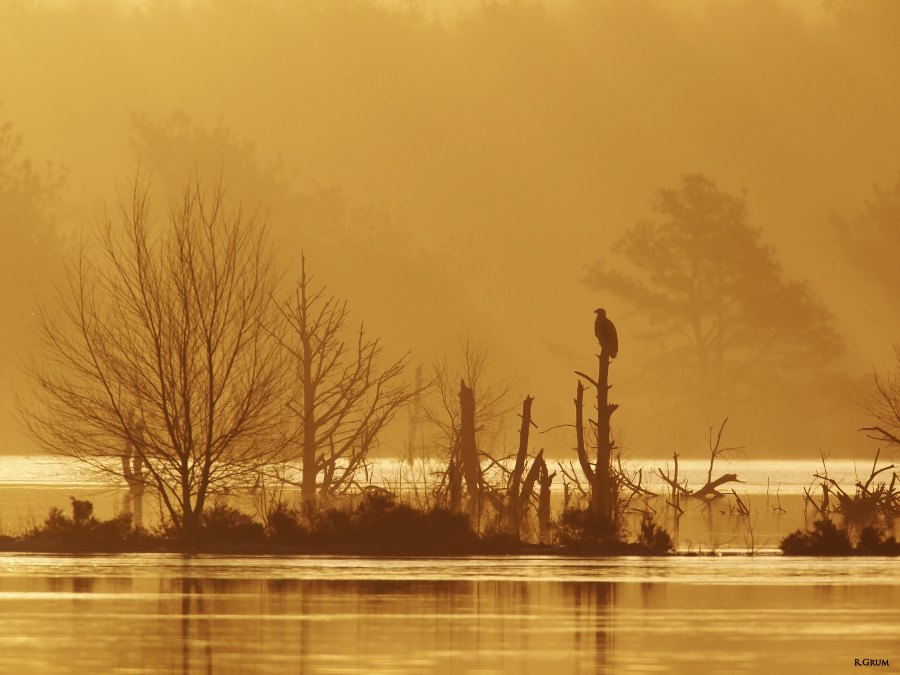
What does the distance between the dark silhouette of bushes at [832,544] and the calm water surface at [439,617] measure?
3499 millimetres

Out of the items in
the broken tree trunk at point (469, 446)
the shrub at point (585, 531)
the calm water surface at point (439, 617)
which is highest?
the broken tree trunk at point (469, 446)

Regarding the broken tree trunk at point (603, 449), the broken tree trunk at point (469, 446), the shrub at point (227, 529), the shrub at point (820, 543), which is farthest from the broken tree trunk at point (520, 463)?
the shrub at point (227, 529)

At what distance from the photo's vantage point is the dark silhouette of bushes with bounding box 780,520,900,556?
32125mm

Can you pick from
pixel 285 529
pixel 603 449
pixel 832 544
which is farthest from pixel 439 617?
pixel 603 449

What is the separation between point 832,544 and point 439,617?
14529 mm

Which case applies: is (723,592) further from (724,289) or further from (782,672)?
(724,289)

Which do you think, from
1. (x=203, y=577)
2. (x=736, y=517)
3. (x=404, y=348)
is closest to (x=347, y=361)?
(x=404, y=348)

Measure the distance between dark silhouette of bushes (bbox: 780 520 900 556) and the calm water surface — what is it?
3499 mm

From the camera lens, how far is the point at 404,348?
180875 mm

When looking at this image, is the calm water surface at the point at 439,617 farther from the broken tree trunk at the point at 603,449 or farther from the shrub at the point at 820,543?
the broken tree trunk at the point at 603,449

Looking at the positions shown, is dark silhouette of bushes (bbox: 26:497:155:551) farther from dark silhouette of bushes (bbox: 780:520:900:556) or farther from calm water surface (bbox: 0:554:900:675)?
dark silhouette of bushes (bbox: 780:520:900:556)

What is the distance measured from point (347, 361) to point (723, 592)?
15357 centimetres

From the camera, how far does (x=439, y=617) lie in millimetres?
19984

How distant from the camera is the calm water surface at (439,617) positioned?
53.9ft
